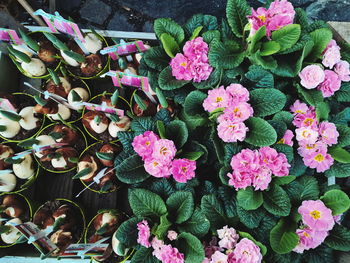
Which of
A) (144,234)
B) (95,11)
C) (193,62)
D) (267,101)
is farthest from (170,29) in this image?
(95,11)

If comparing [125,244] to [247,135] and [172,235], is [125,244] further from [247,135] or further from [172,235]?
[247,135]

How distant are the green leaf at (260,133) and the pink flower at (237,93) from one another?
0.28 feet

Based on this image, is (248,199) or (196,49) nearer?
(248,199)

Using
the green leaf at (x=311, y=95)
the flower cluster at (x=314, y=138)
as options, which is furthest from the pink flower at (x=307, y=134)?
the green leaf at (x=311, y=95)

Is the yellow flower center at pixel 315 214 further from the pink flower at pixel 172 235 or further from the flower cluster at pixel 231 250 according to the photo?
the pink flower at pixel 172 235

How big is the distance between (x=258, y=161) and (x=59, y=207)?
2.73 ft

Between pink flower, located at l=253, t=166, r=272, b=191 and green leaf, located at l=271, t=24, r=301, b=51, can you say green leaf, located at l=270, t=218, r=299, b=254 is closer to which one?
pink flower, located at l=253, t=166, r=272, b=191

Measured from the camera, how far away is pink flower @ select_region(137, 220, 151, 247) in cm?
110

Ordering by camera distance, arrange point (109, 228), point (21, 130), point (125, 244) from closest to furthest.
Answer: point (125, 244)
point (109, 228)
point (21, 130)

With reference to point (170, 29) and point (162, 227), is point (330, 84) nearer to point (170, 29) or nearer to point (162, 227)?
point (170, 29)

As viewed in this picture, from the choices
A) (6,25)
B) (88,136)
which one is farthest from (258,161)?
(6,25)

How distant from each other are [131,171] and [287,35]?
29.2 inches

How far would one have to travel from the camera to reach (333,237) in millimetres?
1188

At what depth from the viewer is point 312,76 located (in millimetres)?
1179
